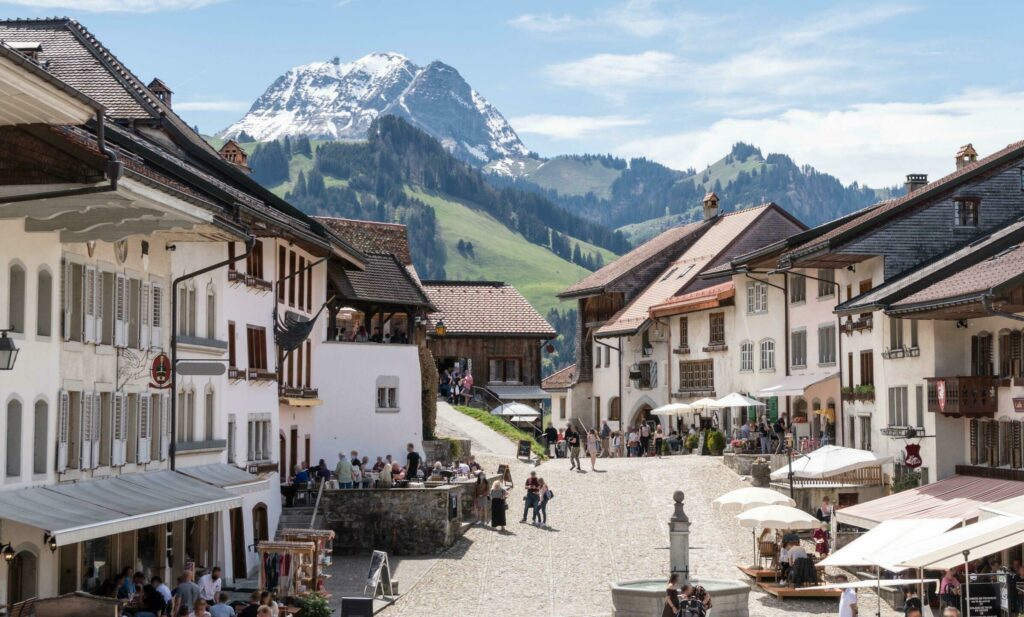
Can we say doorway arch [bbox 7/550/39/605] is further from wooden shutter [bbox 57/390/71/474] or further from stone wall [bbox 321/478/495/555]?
stone wall [bbox 321/478/495/555]

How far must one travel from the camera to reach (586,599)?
39.7 metres

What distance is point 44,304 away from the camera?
31.1 metres

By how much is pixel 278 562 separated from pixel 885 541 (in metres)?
12.8

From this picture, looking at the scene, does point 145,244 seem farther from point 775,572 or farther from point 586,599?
point 775,572

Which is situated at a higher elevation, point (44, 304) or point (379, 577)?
point (44, 304)

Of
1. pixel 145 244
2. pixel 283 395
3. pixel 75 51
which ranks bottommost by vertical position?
pixel 283 395

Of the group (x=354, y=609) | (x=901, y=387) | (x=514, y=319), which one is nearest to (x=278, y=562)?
(x=354, y=609)

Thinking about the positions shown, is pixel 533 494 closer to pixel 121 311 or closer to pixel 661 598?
pixel 661 598

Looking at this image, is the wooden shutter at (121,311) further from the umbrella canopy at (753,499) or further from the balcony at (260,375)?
the umbrella canopy at (753,499)

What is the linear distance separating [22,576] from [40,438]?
106 inches

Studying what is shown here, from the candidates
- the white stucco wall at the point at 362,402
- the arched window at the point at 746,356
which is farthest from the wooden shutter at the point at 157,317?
the arched window at the point at 746,356

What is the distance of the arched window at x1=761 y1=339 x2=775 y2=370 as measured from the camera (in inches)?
2731

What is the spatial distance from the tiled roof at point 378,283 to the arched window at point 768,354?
14.5 metres

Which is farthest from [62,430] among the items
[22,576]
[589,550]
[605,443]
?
[605,443]
